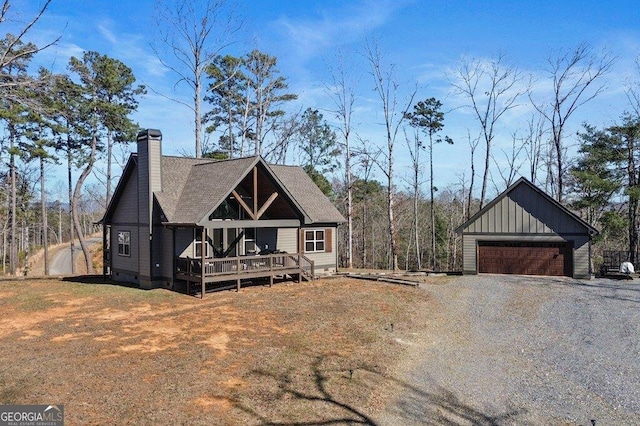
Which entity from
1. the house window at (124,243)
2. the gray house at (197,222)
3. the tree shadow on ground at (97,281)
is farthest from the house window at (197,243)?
the house window at (124,243)

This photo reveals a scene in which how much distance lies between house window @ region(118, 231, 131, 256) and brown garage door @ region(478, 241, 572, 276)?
18.7m

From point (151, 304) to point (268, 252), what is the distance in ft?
22.7

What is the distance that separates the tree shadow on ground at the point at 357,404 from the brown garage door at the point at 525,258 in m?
15.9

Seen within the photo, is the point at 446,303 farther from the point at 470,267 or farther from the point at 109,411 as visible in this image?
the point at 109,411

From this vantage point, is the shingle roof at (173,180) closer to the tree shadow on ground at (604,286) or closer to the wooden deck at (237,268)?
the wooden deck at (237,268)

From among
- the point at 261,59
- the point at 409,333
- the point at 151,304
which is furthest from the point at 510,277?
the point at 261,59

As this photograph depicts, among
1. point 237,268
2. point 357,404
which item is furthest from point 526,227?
point 357,404

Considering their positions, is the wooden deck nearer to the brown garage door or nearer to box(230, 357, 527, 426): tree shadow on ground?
box(230, 357, 527, 426): tree shadow on ground

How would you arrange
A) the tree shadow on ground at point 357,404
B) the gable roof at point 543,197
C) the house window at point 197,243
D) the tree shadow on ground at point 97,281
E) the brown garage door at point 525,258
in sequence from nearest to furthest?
1. the tree shadow on ground at point 357,404
2. the house window at point 197,243
3. the tree shadow on ground at point 97,281
4. the gable roof at point 543,197
5. the brown garage door at point 525,258

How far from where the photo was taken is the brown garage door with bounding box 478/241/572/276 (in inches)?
869

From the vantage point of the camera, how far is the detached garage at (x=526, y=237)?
21594 mm

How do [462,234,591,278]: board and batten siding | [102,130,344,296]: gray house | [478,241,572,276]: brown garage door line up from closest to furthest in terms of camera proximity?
[102,130,344,296]: gray house → [462,234,591,278]: board and batten siding → [478,241,572,276]: brown garage door

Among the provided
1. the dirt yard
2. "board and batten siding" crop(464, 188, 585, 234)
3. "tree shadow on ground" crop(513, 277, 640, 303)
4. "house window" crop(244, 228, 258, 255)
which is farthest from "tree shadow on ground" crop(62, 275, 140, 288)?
"tree shadow on ground" crop(513, 277, 640, 303)

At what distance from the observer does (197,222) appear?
54.7 feet
